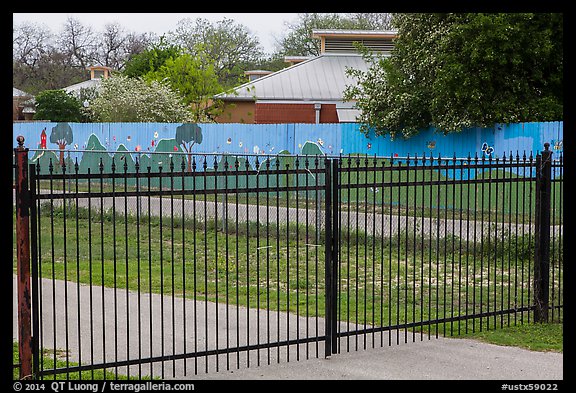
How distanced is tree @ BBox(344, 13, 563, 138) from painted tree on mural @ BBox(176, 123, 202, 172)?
680cm

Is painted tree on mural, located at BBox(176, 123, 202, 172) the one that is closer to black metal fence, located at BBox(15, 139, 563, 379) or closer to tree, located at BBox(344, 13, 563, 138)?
tree, located at BBox(344, 13, 563, 138)

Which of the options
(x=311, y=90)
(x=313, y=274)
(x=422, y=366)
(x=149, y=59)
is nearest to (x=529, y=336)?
(x=422, y=366)

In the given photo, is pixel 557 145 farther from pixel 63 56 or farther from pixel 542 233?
pixel 63 56

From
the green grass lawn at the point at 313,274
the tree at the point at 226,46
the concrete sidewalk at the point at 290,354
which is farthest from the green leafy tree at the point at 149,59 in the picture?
the concrete sidewalk at the point at 290,354

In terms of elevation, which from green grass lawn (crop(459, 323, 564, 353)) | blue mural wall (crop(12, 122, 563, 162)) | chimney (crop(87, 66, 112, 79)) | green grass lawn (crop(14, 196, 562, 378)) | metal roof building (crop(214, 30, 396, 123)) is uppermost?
chimney (crop(87, 66, 112, 79))

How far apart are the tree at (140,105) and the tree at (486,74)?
12814 mm

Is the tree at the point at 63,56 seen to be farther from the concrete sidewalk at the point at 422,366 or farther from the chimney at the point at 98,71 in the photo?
the concrete sidewalk at the point at 422,366

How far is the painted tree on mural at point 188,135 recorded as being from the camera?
26781 millimetres

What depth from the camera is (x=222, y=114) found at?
42.0m

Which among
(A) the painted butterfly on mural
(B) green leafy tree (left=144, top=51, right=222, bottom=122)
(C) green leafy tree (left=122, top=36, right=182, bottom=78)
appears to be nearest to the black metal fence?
(A) the painted butterfly on mural

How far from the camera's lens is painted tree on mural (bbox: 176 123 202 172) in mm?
26781
